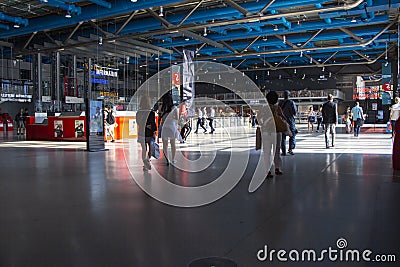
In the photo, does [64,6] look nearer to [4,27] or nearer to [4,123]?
[4,27]

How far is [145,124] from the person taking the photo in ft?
22.1

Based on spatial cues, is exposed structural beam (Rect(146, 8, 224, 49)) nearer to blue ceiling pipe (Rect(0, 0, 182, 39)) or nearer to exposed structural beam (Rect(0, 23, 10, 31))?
blue ceiling pipe (Rect(0, 0, 182, 39))

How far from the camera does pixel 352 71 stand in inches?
1275

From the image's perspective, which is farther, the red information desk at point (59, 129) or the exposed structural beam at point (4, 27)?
the exposed structural beam at point (4, 27)

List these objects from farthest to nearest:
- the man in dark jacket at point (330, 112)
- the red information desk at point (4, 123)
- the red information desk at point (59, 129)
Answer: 1. the red information desk at point (4, 123)
2. the red information desk at point (59, 129)
3. the man in dark jacket at point (330, 112)

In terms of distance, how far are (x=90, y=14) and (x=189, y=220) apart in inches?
473

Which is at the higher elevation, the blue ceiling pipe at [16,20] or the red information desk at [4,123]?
the blue ceiling pipe at [16,20]

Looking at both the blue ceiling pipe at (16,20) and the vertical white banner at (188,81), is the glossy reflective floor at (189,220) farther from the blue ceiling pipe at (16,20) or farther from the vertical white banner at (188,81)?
the vertical white banner at (188,81)

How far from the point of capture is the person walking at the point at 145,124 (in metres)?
6.69

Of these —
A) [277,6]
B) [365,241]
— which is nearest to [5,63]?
[277,6]

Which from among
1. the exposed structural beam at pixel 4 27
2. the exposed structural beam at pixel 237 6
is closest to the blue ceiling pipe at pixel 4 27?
the exposed structural beam at pixel 4 27

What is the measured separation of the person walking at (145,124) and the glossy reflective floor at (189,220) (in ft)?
2.34

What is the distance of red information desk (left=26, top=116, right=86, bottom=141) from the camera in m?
15.2

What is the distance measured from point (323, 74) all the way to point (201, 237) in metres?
32.5
